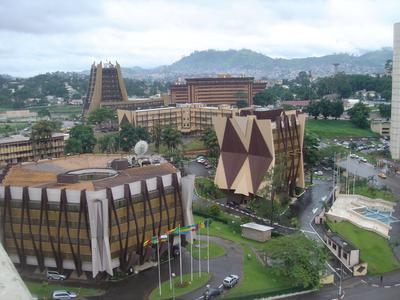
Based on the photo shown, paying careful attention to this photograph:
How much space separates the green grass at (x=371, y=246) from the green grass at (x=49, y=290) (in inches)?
1074

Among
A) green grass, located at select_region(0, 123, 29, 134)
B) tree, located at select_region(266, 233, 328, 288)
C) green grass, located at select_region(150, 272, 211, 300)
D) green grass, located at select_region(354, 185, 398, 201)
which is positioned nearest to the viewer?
green grass, located at select_region(150, 272, 211, 300)

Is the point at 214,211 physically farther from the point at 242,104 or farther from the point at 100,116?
the point at 242,104

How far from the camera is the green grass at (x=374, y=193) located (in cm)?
7481

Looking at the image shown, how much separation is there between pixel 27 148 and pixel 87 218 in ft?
224

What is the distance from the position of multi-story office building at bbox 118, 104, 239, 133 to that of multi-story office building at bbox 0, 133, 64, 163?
2327 centimetres

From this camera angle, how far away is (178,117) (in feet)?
453

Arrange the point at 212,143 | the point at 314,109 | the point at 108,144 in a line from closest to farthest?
the point at 212,143 < the point at 108,144 < the point at 314,109

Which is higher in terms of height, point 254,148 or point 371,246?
point 254,148

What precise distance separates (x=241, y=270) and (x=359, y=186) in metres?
37.9

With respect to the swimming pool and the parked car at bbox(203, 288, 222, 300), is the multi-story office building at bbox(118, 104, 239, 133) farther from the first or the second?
the parked car at bbox(203, 288, 222, 300)

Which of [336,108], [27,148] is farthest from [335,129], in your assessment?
[27,148]

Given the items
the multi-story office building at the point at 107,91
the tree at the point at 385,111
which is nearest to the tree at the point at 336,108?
the tree at the point at 385,111

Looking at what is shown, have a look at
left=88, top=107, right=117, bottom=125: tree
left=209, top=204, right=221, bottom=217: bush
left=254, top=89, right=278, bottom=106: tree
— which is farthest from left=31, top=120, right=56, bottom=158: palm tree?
left=254, top=89, right=278, bottom=106: tree

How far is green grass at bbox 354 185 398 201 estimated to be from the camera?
74812mm
